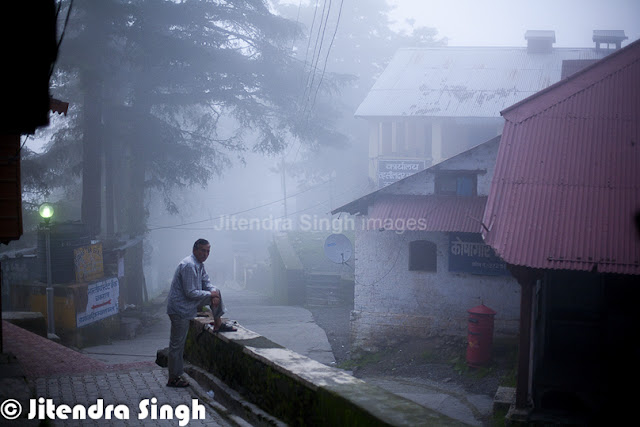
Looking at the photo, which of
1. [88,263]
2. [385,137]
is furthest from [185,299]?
[385,137]

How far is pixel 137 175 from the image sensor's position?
85.4ft

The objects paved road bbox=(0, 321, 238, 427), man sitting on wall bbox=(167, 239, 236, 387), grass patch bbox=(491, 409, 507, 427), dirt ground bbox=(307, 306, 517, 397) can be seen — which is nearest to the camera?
paved road bbox=(0, 321, 238, 427)

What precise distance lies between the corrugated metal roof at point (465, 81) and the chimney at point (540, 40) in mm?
357

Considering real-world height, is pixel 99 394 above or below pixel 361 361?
above

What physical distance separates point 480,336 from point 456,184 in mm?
4279

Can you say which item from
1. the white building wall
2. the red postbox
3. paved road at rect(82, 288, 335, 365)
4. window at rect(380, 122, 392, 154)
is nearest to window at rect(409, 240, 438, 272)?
the white building wall

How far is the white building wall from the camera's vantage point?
16969mm

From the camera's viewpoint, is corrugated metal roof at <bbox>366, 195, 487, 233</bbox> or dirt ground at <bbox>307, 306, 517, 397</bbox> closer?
dirt ground at <bbox>307, 306, 517, 397</bbox>

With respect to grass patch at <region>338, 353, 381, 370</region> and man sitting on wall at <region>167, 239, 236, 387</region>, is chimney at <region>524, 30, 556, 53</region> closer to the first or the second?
grass patch at <region>338, 353, 381, 370</region>

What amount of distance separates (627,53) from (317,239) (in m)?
24.7

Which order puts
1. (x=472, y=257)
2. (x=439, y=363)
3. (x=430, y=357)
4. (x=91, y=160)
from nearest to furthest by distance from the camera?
(x=439, y=363) → (x=430, y=357) → (x=472, y=257) → (x=91, y=160)

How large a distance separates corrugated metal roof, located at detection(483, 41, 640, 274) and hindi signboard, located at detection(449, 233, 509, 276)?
17.4 feet

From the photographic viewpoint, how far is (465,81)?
104 ft

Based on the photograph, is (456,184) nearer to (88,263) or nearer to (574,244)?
(574,244)
